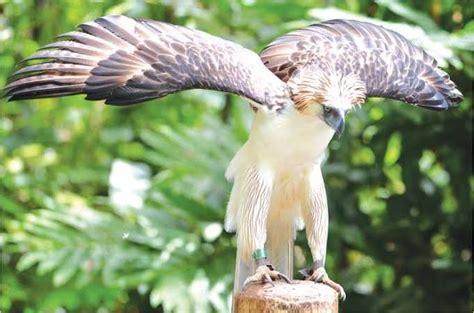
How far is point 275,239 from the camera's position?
7.61 ft

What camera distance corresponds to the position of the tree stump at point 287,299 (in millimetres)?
2020

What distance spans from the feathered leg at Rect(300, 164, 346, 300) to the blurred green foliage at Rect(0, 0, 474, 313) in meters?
1.08

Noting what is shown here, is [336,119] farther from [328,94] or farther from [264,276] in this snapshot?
[264,276]

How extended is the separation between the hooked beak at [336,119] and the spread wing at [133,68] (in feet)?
0.39

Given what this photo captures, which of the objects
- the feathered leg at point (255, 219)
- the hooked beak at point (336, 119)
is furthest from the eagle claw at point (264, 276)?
the hooked beak at point (336, 119)

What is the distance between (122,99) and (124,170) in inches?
77.4

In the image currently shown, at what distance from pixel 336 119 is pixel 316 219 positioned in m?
0.31

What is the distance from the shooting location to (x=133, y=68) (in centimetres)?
204

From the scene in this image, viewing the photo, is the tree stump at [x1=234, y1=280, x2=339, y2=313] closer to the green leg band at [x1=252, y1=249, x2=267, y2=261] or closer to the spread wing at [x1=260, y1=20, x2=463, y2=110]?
the green leg band at [x1=252, y1=249, x2=267, y2=261]

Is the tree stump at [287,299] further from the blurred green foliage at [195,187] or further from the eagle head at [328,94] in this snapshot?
the blurred green foliage at [195,187]

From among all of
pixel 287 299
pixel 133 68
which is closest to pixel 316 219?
pixel 287 299

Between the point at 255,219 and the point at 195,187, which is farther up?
the point at 255,219

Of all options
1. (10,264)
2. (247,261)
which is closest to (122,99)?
(247,261)

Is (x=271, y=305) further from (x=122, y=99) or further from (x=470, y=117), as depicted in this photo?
(x=470, y=117)
